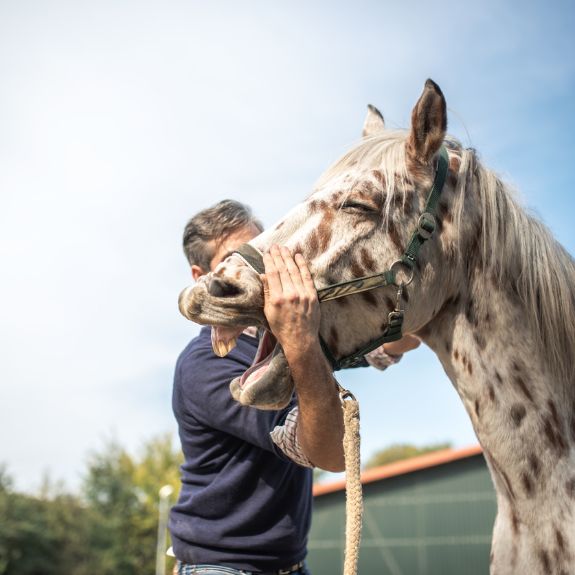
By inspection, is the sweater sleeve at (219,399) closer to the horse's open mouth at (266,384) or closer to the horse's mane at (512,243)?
the horse's open mouth at (266,384)

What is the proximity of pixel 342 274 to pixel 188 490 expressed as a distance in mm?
1646

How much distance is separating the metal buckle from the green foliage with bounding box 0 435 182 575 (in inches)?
1411

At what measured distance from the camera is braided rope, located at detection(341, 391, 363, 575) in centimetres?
246

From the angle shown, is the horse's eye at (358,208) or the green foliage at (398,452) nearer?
the horse's eye at (358,208)

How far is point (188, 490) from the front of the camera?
3527mm

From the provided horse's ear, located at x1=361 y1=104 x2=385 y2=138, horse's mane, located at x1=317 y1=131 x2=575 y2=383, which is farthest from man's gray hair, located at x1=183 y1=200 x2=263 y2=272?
horse's mane, located at x1=317 y1=131 x2=575 y2=383

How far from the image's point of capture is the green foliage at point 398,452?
54625mm

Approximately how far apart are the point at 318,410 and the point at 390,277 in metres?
0.62

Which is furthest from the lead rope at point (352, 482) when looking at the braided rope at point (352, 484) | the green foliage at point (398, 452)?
the green foliage at point (398, 452)

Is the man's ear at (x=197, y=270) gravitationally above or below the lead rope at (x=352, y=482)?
above

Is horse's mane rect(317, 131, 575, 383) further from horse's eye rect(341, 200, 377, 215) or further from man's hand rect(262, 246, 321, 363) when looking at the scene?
man's hand rect(262, 246, 321, 363)

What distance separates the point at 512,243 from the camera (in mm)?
2627

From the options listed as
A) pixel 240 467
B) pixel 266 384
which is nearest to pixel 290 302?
pixel 266 384

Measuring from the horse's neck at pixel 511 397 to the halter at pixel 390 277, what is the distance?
0.24 meters
